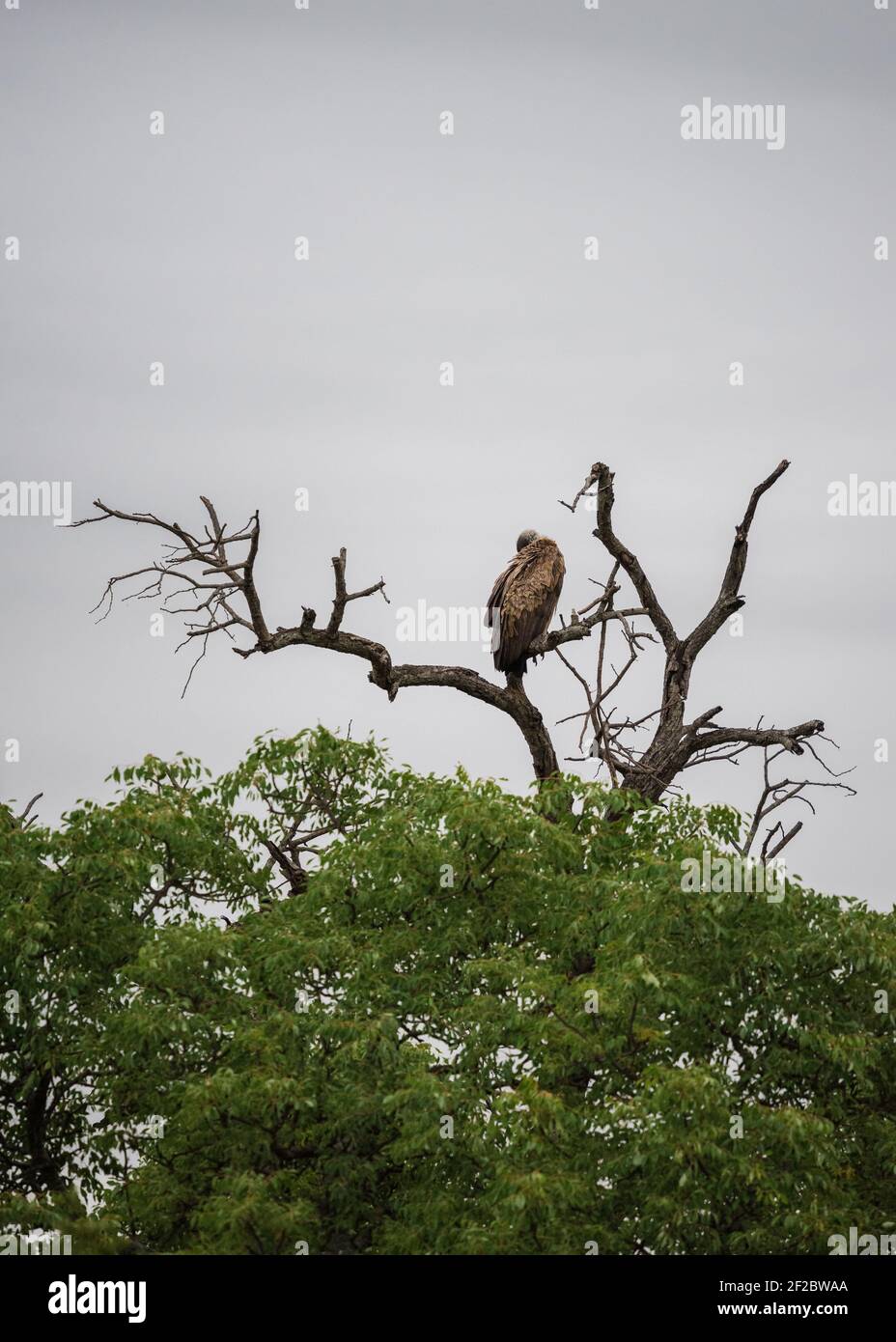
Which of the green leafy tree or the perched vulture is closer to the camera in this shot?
the green leafy tree

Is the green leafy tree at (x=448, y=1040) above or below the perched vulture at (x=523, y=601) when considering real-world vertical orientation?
below

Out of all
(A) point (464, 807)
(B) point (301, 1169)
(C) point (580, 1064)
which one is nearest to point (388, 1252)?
(B) point (301, 1169)

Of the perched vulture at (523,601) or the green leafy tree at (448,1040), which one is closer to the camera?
the green leafy tree at (448,1040)

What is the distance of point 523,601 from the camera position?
48.8 ft

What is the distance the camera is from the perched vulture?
14.6 m

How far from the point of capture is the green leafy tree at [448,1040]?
9.61 m

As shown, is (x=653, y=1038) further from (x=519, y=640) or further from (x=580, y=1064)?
(x=519, y=640)

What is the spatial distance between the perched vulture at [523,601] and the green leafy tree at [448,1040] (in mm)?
2321

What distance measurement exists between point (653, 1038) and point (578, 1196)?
1205mm

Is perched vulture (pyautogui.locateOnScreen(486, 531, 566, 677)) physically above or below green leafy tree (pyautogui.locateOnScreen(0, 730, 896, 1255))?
above

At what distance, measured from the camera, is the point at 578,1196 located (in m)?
9.27

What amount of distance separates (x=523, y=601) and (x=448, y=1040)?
5051mm

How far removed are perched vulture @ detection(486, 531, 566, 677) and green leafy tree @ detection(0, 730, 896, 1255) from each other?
232cm

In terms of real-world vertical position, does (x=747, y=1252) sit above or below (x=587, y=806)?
below
